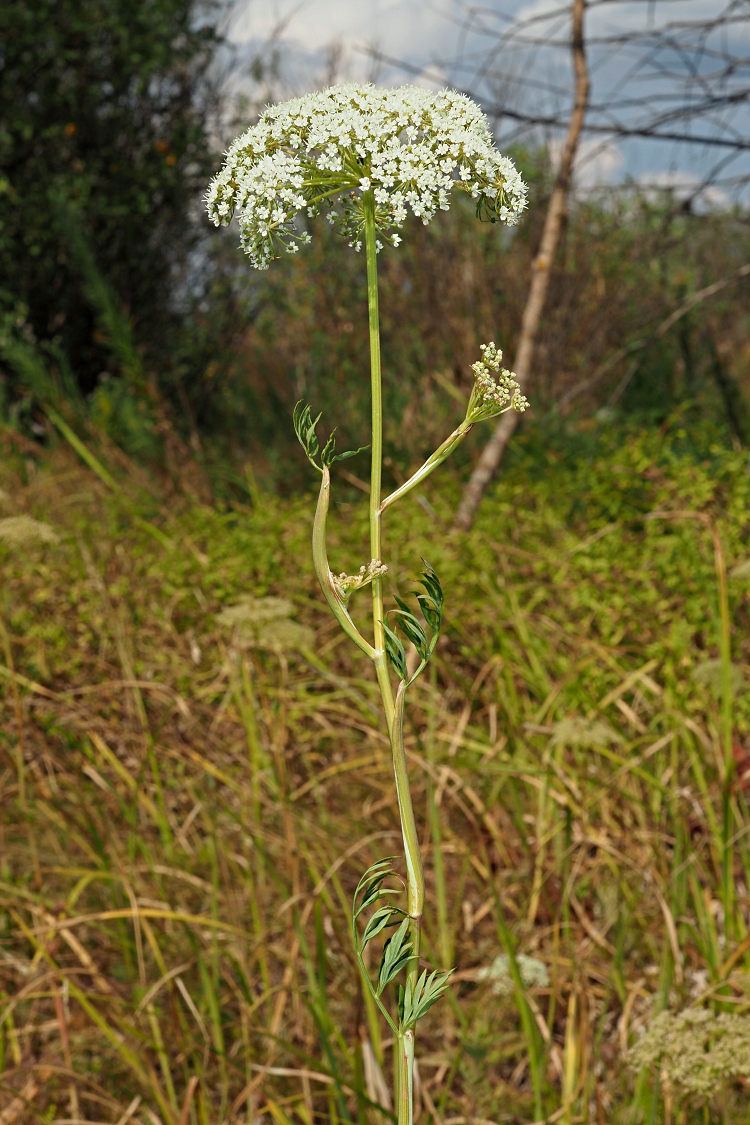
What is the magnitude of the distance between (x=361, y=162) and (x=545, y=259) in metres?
3.27

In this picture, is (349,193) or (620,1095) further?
(620,1095)

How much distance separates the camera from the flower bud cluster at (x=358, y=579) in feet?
2.54

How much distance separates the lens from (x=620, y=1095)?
6.79 ft

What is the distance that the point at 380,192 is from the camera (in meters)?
0.83

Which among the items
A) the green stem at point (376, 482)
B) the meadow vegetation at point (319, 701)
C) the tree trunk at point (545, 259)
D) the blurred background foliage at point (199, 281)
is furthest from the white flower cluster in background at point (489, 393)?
the blurred background foliage at point (199, 281)

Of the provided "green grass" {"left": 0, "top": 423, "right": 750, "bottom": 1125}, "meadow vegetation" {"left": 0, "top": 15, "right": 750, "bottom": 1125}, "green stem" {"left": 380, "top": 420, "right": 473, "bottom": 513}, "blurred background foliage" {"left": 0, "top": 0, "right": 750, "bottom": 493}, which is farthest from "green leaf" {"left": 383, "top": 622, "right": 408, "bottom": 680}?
"blurred background foliage" {"left": 0, "top": 0, "right": 750, "bottom": 493}

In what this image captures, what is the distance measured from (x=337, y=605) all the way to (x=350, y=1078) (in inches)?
63.4

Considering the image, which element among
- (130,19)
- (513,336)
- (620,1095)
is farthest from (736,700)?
(130,19)

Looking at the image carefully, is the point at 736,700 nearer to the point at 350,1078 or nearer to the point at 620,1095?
the point at 620,1095

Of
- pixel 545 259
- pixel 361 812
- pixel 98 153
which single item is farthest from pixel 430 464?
pixel 98 153

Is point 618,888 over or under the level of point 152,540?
under

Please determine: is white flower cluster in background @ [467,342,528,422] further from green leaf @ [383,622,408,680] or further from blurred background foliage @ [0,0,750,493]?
blurred background foliage @ [0,0,750,493]

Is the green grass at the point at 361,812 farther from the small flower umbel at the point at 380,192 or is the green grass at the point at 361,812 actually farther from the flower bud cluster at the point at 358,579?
the flower bud cluster at the point at 358,579

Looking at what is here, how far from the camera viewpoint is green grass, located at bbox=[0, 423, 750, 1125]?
78.0 inches
